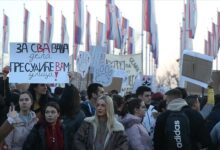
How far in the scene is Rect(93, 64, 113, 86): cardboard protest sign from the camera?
15922 mm

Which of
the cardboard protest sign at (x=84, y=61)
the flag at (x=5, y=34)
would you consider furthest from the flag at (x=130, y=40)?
the cardboard protest sign at (x=84, y=61)

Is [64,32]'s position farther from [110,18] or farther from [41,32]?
[110,18]

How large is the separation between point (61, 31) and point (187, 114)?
3154 cm

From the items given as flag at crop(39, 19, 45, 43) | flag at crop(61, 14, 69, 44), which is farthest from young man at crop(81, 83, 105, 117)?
flag at crop(39, 19, 45, 43)

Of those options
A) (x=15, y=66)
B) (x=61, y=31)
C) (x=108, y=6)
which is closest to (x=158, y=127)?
(x=15, y=66)

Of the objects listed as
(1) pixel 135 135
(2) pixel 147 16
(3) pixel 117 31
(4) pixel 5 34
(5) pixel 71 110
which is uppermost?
(2) pixel 147 16

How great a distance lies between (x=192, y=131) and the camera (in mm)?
8258

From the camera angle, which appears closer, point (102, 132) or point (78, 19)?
point (102, 132)

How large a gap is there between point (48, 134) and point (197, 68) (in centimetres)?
597

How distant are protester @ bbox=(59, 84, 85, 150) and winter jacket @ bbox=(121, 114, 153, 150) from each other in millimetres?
612

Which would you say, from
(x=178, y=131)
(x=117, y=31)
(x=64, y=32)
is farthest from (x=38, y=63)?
(x=64, y=32)

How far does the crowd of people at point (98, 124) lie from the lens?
24.2 feet

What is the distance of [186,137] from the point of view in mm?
8133

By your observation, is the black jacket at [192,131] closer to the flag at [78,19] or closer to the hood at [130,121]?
the hood at [130,121]
